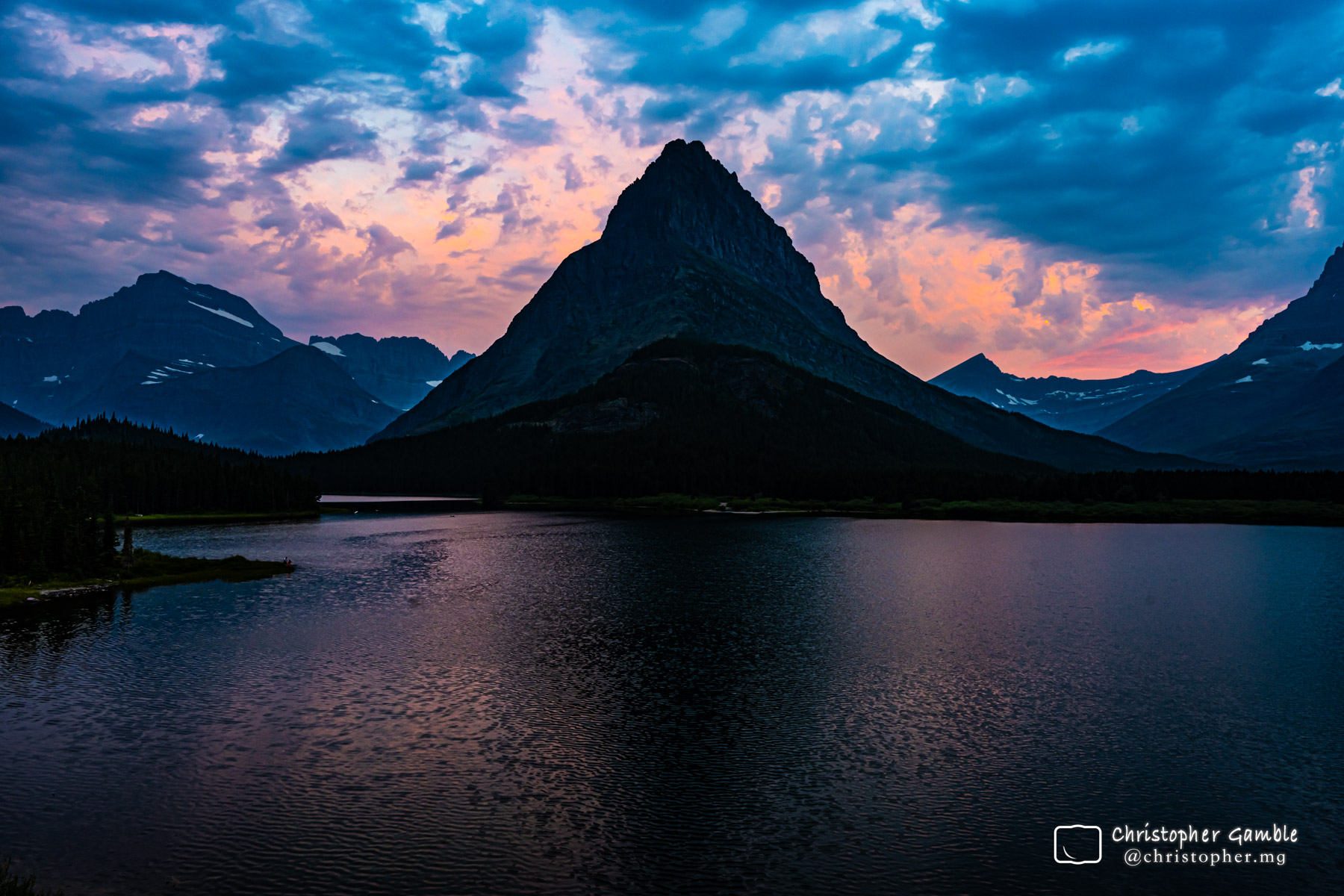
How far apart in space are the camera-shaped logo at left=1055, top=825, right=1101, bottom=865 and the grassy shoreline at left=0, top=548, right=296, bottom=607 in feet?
316

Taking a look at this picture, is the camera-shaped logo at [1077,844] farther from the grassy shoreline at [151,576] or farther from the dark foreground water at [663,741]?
the grassy shoreline at [151,576]

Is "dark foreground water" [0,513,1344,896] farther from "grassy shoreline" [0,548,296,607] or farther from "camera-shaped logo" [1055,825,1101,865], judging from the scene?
"grassy shoreline" [0,548,296,607]

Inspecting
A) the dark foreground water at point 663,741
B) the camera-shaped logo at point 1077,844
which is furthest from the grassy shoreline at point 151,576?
the camera-shaped logo at point 1077,844

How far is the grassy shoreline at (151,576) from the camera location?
88.8m

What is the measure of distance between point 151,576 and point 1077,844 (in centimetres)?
10973

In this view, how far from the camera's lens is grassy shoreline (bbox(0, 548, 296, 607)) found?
88812 millimetres

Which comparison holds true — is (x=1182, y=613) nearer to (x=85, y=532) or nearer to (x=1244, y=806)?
(x=1244, y=806)

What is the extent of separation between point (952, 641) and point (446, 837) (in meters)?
50.1

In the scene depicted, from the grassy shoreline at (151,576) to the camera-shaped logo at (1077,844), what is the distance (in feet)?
316

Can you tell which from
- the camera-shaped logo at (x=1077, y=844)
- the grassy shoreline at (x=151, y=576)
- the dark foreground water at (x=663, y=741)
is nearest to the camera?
the dark foreground water at (x=663, y=741)

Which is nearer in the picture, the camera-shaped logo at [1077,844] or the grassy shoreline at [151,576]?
the camera-shaped logo at [1077,844]

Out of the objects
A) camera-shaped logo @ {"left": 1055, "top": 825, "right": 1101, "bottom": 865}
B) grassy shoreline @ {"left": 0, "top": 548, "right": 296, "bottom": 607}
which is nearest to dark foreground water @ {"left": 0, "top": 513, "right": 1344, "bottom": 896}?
camera-shaped logo @ {"left": 1055, "top": 825, "right": 1101, "bottom": 865}

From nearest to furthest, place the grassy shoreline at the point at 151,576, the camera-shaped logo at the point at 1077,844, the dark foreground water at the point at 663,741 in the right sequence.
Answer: the dark foreground water at the point at 663,741, the camera-shaped logo at the point at 1077,844, the grassy shoreline at the point at 151,576

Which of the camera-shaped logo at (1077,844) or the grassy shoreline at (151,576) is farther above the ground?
the grassy shoreline at (151,576)
